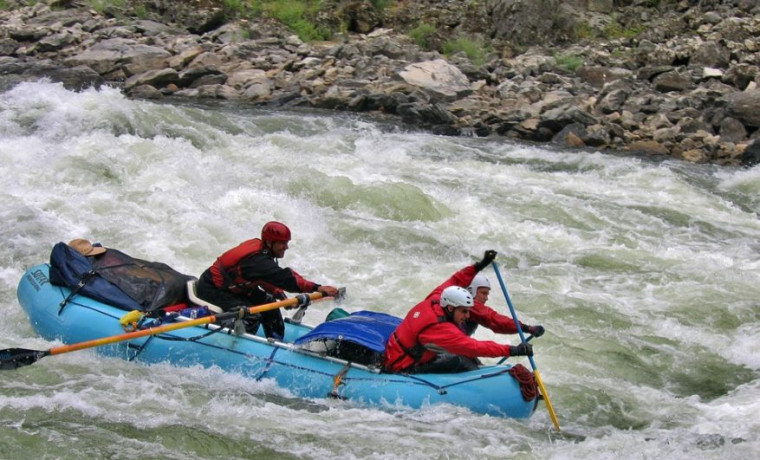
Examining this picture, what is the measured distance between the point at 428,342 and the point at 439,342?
76mm

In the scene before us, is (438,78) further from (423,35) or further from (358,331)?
(358,331)

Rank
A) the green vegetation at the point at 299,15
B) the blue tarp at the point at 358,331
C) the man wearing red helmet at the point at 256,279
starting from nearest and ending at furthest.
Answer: the blue tarp at the point at 358,331, the man wearing red helmet at the point at 256,279, the green vegetation at the point at 299,15

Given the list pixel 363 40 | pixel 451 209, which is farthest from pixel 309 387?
pixel 363 40

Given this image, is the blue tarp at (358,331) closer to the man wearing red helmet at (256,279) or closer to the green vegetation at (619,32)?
the man wearing red helmet at (256,279)

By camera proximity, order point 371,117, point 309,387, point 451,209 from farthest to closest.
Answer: point 371,117 < point 451,209 < point 309,387

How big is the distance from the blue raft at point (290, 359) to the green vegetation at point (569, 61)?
14627 mm

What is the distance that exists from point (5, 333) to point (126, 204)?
2.92 metres

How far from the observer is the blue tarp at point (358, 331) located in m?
5.90

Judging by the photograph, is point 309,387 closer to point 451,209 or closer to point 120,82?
point 451,209

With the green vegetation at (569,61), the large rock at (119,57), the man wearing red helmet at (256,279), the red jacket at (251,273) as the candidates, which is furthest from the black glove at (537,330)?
the green vegetation at (569,61)

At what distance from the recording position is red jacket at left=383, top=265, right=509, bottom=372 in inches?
217

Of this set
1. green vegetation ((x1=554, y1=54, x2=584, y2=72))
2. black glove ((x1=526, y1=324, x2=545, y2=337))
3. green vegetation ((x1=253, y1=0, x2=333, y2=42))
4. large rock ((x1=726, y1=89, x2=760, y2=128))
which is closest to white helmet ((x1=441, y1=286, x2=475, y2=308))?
black glove ((x1=526, y1=324, x2=545, y2=337))

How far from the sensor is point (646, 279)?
9.07 m

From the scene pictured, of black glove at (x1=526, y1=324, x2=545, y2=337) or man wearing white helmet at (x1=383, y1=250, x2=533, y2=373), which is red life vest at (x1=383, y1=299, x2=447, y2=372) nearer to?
man wearing white helmet at (x1=383, y1=250, x2=533, y2=373)
